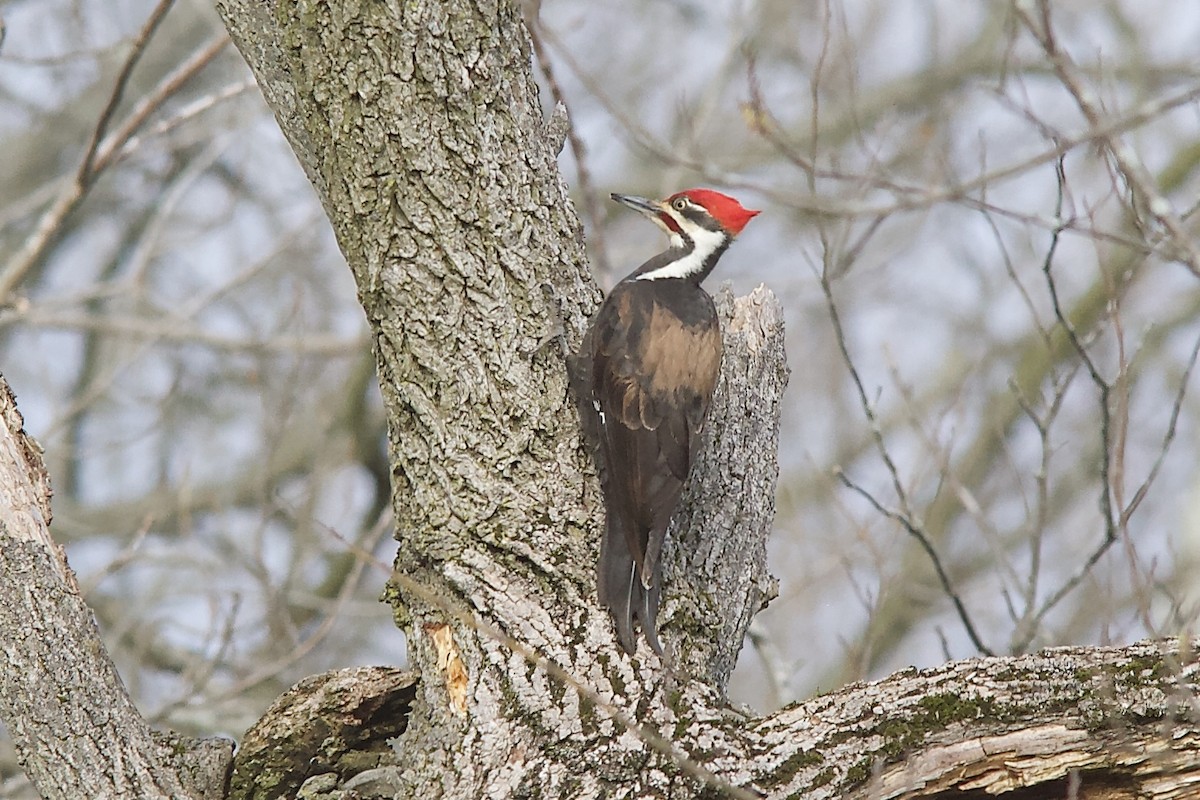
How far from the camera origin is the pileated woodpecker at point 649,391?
3016 mm

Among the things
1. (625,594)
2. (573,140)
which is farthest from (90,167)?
(625,594)

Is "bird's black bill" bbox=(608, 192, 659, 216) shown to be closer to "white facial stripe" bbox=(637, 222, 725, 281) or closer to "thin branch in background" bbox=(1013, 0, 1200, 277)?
"white facial stripe" bbox=(637, 222, 725, 281)

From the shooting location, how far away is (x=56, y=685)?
257 cm

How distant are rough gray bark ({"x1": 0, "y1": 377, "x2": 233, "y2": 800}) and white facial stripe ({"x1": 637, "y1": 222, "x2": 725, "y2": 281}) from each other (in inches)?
81.9

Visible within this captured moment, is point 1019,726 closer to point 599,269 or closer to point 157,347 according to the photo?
point 599,269

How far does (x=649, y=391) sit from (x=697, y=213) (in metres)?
0.86

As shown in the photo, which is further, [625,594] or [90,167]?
[90,167]

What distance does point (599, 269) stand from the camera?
5.64 metres

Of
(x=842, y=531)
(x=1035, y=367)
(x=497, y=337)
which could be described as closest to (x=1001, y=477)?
(x=1035, y=367)

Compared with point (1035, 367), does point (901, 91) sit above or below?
Result: above

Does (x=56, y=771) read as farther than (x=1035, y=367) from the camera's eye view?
No

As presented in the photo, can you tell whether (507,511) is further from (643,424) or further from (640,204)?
(640,204)

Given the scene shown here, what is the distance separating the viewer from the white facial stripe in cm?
415

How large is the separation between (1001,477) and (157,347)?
5.65 meters
